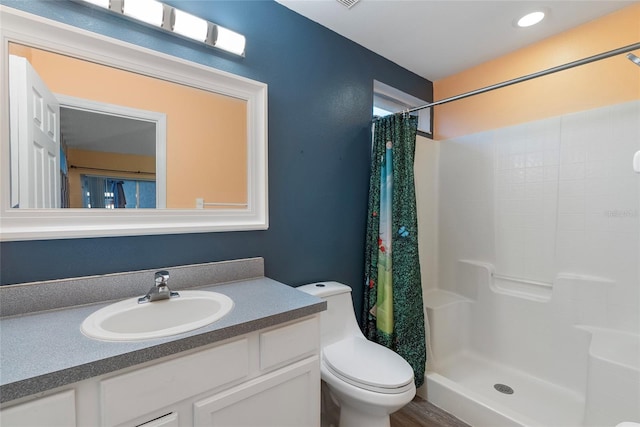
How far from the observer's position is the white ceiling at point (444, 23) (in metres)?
1.60

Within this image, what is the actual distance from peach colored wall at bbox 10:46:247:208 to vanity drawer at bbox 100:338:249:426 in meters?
0.71

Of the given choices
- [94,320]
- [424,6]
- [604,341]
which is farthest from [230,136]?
[604,341]

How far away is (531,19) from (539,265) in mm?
1558

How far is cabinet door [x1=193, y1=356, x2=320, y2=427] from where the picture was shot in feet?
2.82

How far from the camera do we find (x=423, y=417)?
1.71 meters

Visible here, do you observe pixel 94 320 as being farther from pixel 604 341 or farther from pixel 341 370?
pixel 604 341

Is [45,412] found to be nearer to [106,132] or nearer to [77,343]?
[77,343]

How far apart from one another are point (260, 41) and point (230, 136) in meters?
0.54

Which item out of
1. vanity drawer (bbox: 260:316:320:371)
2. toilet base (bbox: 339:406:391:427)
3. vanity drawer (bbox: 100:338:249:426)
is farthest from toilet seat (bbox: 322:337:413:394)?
vanity drawer (bbox: 100:338:249:426)

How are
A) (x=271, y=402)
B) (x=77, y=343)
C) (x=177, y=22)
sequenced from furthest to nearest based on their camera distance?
(x=177, y=22), (x=271, y=402), (x=77, y=343)

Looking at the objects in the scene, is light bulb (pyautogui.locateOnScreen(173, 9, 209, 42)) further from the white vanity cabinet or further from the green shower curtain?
the white vanity cabinet

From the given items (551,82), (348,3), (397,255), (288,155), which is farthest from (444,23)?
(397,255)

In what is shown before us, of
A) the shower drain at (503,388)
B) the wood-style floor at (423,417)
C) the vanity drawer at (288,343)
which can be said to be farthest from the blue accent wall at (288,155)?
the shower drain at (503,388)

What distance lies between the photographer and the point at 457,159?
94.3 inches
